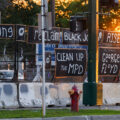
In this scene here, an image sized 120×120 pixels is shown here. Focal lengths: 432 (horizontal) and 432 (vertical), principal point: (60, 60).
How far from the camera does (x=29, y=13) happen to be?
49219 mm

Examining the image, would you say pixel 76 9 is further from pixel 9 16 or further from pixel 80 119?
pixel 80 119

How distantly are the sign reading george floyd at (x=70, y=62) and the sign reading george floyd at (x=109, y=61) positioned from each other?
0.75 m

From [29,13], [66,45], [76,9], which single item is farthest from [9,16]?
[66,45]

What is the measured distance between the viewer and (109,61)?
17344 mm

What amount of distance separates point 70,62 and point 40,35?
1569 mm

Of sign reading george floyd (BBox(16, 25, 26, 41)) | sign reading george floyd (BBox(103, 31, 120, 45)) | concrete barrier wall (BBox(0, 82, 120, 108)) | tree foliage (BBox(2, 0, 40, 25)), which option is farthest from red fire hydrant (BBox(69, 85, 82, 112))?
tree foliage (BBox(2, 0, 40, 25))

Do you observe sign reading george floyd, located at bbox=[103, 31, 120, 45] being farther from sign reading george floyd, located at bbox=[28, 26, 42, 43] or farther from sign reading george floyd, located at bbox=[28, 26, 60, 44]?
sign reading george floyd, located at bbox=[28, 26, 42, 43]

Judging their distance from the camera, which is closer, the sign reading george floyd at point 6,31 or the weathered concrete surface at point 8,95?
the weathered concrete surface at point 8,95

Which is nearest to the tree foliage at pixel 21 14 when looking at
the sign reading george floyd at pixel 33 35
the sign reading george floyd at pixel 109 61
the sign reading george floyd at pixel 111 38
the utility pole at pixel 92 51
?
the sign reading george floyd at pixel 111 38

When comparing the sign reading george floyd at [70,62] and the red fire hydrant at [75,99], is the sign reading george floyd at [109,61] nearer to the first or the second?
the sign reading george floyd at [70,62]

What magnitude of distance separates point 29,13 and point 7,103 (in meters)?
34.6

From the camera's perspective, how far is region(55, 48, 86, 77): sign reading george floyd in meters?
16.4

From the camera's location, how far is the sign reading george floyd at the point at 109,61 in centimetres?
1712

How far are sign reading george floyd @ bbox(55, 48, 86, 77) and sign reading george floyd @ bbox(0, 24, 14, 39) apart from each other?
72.9 inches
